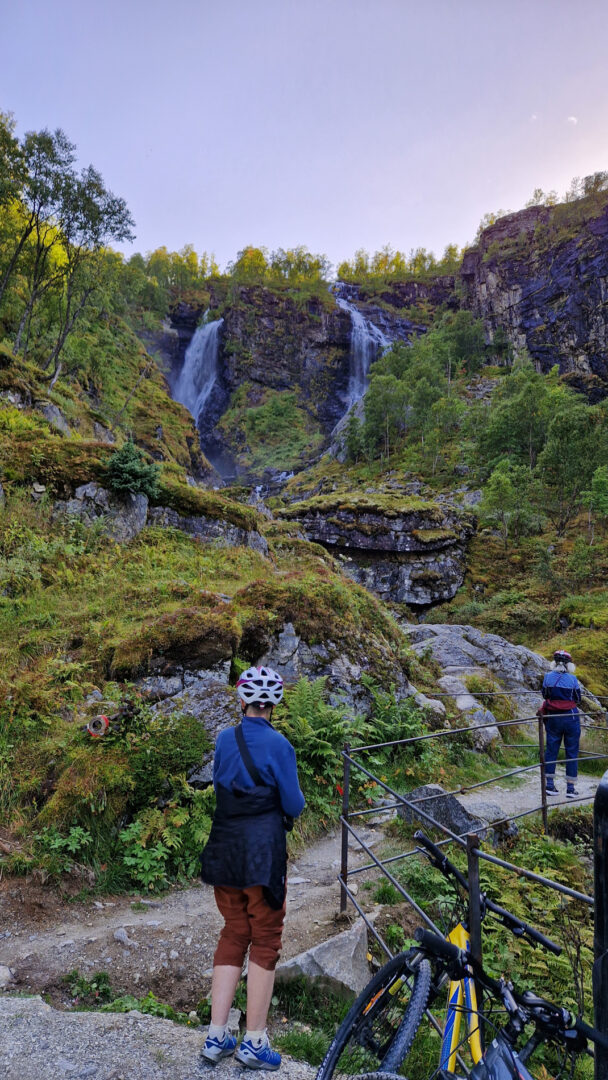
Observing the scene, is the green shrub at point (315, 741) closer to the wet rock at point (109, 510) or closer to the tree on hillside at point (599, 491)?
the wet rock at point (109, 510)

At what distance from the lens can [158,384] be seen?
4684 cm

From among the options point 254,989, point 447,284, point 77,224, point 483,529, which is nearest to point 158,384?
point 77,224

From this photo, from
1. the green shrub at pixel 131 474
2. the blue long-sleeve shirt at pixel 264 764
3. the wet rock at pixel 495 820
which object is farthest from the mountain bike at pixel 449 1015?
the green shrub at pixel 131 474

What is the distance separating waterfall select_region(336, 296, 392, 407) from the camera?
74188 millimetres

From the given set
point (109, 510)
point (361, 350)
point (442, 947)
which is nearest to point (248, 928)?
point (442, 947)

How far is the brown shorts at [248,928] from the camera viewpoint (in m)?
2.90

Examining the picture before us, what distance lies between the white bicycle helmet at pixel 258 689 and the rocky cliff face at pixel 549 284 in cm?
7102

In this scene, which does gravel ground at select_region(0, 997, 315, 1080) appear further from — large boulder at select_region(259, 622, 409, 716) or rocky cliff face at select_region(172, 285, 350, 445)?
rocky cliff face at select_region(172, 285, 350, 445)

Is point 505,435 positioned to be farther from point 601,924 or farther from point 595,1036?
point 595,1036

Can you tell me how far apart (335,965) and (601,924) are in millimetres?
3136

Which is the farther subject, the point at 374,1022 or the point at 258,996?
the point at 258,996

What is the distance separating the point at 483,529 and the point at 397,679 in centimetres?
2910

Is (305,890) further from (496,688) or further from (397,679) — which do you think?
(496,688)

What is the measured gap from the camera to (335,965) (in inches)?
147
